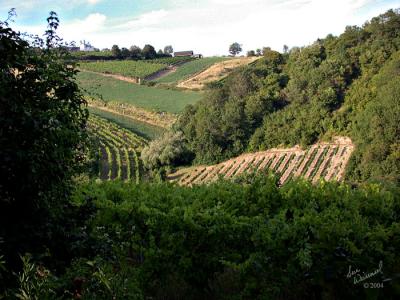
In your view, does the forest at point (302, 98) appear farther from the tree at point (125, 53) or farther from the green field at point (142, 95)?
the tree at point (125, 53)

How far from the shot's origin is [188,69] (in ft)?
292

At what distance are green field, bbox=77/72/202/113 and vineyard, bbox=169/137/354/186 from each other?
56.7ft

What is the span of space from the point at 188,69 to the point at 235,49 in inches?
1582

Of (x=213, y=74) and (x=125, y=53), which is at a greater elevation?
(x=125, y=53)

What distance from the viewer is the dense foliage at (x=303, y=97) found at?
172 ft

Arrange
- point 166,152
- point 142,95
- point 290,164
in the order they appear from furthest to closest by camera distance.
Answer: point 142,95 → point 166,152 → point 290,164

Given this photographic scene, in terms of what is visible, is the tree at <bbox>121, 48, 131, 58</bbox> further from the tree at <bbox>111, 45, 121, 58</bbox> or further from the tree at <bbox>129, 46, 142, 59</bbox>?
the tree at <bbox>111, 45, 121, 58</bbox>

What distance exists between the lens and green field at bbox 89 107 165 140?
59156mm

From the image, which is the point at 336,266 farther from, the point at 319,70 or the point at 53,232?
the point at 319,70

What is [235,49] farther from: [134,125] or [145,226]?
[145,226]

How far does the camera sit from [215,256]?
5.17 meters

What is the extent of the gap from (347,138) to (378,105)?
23.2ft

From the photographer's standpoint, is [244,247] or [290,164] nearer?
[244,247]

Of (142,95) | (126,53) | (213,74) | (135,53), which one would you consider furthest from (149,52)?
(142,95)
